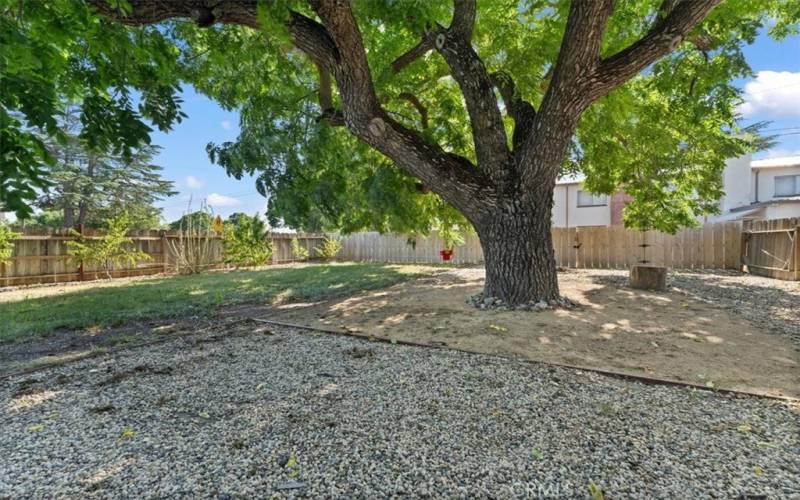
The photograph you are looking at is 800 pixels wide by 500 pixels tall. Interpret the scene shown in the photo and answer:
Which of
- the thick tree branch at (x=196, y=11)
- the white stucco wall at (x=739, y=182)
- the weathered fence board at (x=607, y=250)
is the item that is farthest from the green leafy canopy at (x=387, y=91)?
the white stucco wall at (x=739, y=182)

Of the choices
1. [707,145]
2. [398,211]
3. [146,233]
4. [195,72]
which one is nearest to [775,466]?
[398,211]

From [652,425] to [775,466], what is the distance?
19.0 inches

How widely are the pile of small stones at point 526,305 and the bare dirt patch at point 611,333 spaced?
0.15 m

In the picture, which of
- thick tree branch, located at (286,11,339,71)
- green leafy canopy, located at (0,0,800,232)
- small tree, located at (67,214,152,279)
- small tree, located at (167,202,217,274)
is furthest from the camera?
small tree, located at (167,202,217,274)

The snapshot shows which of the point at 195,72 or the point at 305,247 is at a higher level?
the point at 195,72

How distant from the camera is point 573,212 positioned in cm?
1917

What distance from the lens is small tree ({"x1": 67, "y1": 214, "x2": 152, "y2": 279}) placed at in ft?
32.1

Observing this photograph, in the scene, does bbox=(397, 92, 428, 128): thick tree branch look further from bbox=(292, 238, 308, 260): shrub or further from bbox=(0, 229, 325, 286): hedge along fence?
bbox=(292, 238, 308, 260): shrub

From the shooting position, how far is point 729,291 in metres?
7.04

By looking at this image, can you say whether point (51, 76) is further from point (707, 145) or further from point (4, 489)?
A: point (707, 145)

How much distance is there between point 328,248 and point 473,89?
13.5 meters

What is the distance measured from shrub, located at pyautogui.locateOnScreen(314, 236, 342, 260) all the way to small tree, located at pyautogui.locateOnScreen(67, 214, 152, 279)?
7.59m

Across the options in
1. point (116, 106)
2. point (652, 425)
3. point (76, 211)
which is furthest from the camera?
point (76, 211)

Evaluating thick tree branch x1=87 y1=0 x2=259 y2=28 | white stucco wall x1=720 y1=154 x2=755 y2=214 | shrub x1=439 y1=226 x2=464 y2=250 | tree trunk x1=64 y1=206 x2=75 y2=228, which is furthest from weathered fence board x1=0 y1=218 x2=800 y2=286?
tree trunk x1=64 y1=206 x2=75 y2=228
